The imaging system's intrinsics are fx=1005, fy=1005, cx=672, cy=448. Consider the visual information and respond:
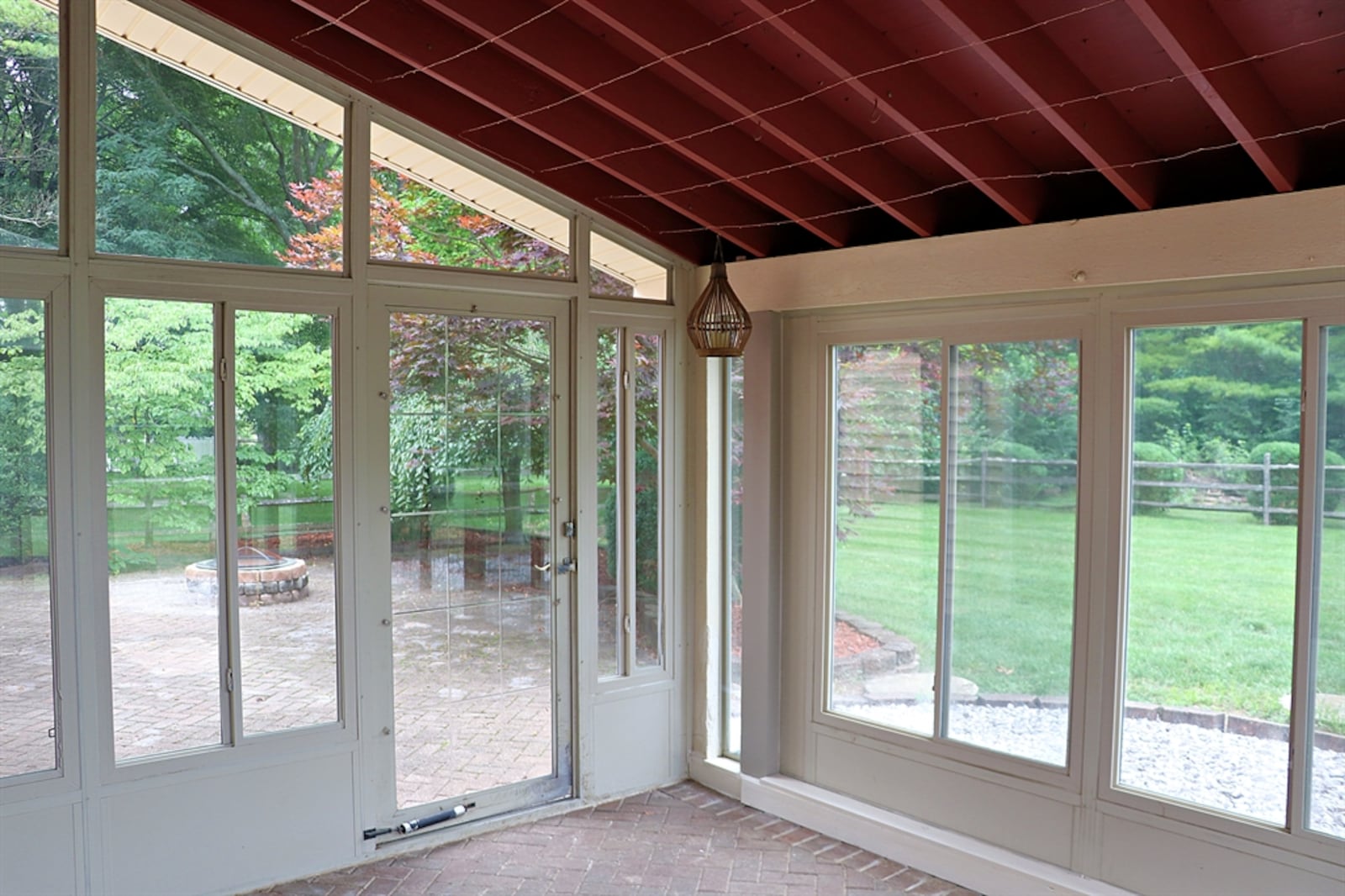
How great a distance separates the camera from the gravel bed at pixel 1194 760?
300 cm

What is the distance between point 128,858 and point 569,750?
1741mm

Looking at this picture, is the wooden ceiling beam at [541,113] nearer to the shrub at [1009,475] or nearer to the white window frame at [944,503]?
the white window frame at [944,503]

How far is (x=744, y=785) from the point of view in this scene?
4.53 meters

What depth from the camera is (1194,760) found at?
3.28 meters

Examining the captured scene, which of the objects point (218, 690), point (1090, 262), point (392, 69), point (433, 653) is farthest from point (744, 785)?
point (392, 69)

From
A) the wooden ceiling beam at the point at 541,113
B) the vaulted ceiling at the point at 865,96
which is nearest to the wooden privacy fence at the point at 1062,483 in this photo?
the vaulted ceiling at the point at 865,96

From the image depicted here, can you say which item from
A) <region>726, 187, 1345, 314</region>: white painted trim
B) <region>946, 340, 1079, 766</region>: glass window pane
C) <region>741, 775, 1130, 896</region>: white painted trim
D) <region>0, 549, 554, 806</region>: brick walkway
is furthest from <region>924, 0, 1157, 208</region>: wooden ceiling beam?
<region>0, 549, 554, 806</region>: brick walkway

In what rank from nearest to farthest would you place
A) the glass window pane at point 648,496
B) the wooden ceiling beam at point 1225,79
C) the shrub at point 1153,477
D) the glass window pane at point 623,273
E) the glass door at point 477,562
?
the wooden ceiling beam at point 1225,79
the shrub at point 1153,477
the glass door at point 477,562
the glass window pane at point 623,273
the glass window pane at point 648,496

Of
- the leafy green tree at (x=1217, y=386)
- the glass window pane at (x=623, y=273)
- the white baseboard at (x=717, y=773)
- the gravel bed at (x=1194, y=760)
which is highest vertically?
the glass window pane at (x=623, y=273)

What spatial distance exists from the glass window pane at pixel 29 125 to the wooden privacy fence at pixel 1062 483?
3087 millimetres

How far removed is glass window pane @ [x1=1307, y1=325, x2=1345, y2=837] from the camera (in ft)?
9.68

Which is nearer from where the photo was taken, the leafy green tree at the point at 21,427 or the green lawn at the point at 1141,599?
the green lawn at the point at 1141,599

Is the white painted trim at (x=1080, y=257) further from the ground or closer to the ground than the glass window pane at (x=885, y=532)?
further from the ground

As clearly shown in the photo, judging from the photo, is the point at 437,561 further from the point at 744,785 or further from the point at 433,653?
the point at 744,785
